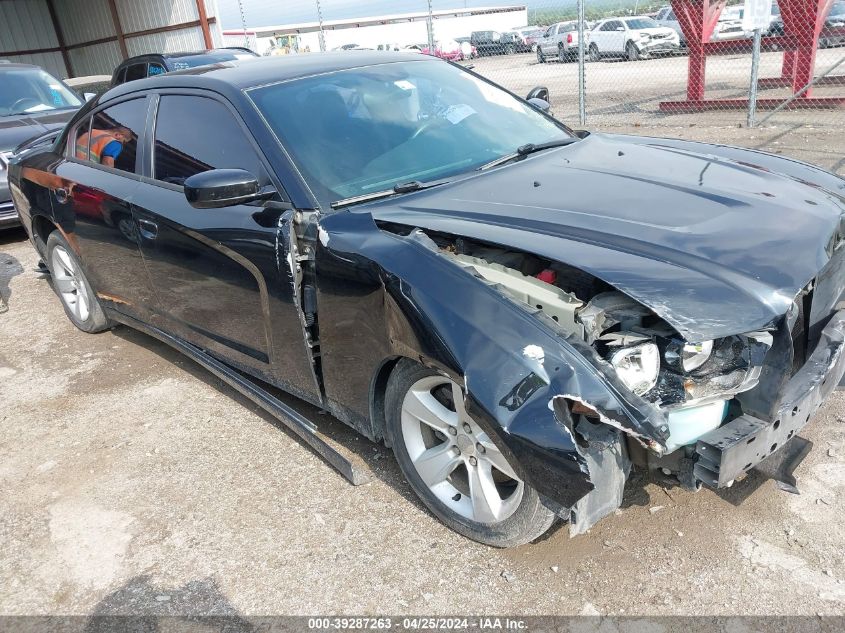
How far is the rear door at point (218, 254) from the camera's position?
2.94 m

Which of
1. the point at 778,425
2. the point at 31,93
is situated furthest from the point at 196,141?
the point at 31,93

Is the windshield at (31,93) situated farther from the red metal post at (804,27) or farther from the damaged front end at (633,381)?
the red metal post at (804,27)

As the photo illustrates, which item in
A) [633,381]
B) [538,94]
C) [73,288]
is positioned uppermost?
[538,94]

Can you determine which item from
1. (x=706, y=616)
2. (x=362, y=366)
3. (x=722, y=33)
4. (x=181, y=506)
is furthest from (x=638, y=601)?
(x=722, y=33)

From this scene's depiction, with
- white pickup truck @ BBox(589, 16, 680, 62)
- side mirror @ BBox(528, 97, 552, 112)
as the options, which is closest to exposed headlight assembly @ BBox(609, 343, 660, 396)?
side mirror @ BBox(528, 97, 552, 112)

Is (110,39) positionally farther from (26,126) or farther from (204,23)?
(26,126)

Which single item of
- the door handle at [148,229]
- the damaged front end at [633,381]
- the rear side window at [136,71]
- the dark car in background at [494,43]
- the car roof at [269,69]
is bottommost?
the dark car in background at [494,43]

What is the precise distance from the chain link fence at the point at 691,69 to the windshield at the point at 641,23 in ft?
0.20

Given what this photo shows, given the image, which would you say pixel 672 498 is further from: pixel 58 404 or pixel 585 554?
pixel 58 404

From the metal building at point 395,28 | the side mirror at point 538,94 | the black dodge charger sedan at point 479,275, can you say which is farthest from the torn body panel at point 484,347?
the metal building at point 395,28

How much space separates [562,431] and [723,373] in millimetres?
583

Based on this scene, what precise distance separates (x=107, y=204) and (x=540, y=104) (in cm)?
255

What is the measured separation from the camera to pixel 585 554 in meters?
2.48

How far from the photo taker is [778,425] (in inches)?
86.7
